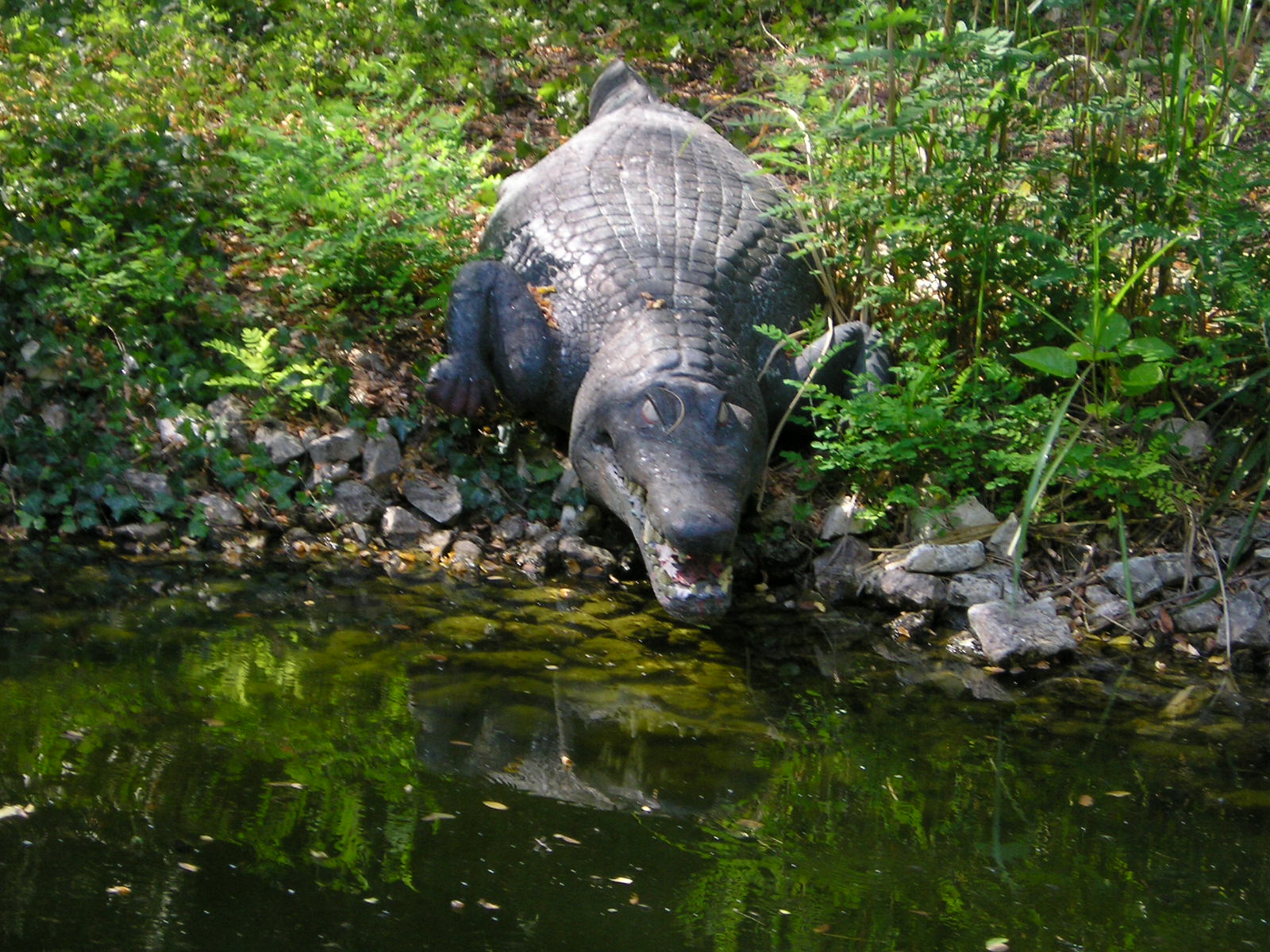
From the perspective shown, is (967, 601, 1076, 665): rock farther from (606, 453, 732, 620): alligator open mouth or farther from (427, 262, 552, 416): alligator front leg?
(427, 262, 552, 416): alligator front leg

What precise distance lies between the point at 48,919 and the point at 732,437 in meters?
2.62

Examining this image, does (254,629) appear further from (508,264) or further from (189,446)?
(508,264)

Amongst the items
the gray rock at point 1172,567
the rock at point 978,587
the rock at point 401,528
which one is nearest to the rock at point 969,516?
the rock at point 978,587

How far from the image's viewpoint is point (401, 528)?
14.6ft

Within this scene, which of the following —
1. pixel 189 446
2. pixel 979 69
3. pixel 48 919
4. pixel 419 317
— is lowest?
pixel 48 919

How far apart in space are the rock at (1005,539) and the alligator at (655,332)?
31.0 inches

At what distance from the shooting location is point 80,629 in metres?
3.45

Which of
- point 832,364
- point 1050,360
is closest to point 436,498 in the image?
point 832,364

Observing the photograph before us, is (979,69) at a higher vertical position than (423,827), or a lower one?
higher

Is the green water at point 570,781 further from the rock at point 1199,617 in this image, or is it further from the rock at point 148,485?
the rock at point 148,485

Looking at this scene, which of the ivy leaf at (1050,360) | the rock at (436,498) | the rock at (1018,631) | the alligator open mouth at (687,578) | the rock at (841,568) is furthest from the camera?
the rock at (436,498)

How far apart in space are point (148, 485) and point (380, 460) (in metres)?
0.84

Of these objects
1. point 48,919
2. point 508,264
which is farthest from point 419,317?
point 48,919

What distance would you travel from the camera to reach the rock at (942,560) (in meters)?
4.20
